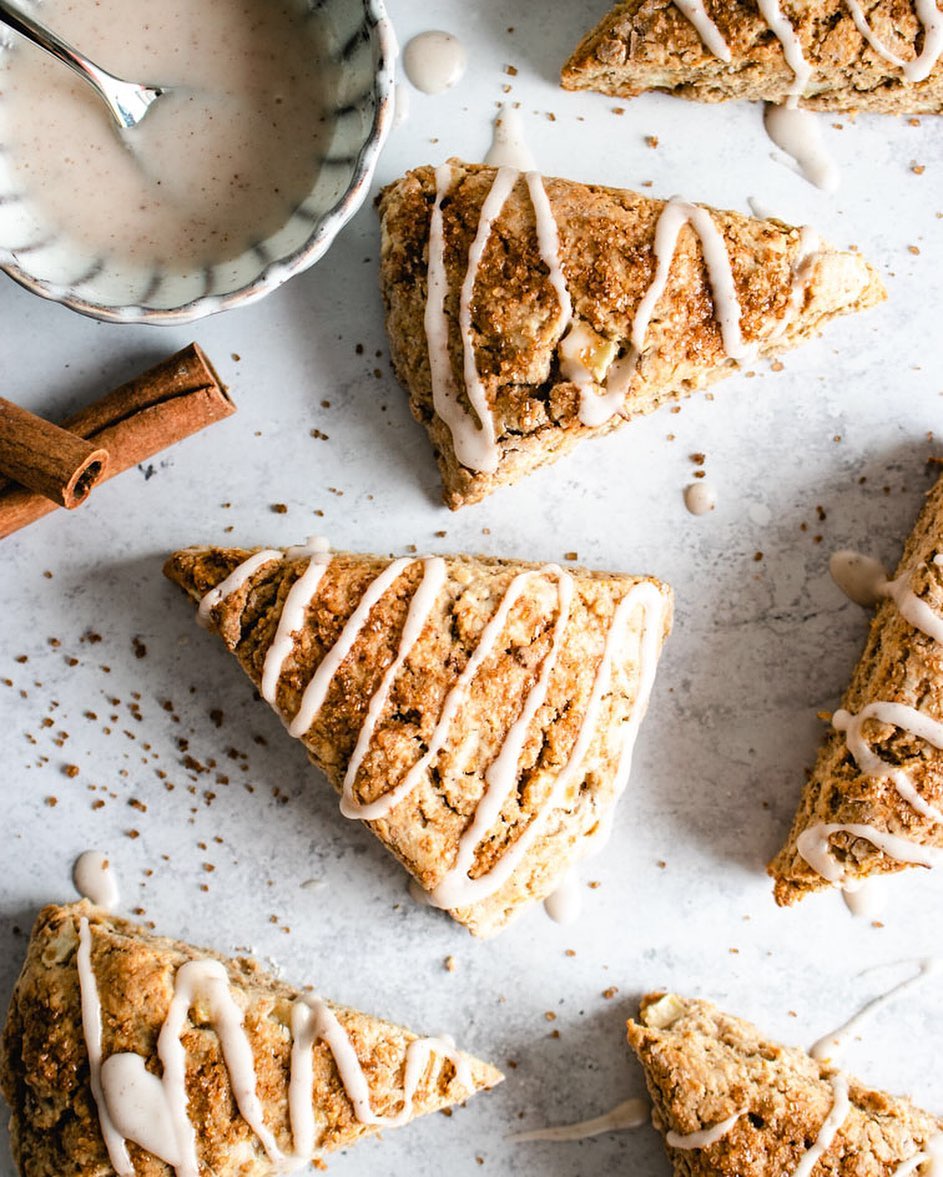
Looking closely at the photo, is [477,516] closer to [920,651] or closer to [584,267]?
[584,267]

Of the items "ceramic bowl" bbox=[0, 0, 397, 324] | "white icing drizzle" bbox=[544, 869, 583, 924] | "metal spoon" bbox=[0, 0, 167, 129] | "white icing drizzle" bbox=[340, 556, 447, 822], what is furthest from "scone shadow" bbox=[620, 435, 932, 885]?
"metal spoon" bbox=[0, 0, 167, 129]

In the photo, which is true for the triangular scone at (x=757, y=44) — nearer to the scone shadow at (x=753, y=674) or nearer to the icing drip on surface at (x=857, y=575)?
the scone shadow at (x=753, y=674)

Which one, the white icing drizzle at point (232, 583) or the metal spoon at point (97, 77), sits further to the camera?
the white icing drizzle at point (232, 583)

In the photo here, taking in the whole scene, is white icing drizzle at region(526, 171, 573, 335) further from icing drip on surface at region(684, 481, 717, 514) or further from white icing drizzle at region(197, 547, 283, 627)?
white icing drizzle at region(197, 547, 283, 627)

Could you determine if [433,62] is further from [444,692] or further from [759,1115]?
[759,1115]

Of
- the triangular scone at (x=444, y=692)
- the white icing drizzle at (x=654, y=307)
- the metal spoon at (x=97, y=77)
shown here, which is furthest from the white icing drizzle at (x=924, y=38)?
the metal spoon at (x=97, y=77)

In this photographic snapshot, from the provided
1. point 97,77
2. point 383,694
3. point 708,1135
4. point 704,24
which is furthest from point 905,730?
point 97,77

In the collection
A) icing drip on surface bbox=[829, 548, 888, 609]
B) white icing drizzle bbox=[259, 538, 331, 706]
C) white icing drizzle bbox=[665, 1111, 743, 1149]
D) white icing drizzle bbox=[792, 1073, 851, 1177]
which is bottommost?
white icing drizzle bbox=[792, 1073, 851, 1177]

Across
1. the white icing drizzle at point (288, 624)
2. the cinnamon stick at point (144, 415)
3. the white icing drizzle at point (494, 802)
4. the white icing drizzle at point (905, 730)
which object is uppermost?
the cinnamon stick at point (144, 415)
